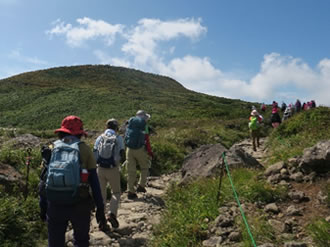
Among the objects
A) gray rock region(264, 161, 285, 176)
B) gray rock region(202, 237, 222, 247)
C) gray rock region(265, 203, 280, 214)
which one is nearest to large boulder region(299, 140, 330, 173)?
gray rock region(264, 161, 285, 176)

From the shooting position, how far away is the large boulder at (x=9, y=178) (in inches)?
249

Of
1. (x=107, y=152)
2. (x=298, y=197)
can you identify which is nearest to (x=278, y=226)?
(x=298, y=197)

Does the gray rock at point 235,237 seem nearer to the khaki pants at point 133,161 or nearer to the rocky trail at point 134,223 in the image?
the rocky trail at point 134,223

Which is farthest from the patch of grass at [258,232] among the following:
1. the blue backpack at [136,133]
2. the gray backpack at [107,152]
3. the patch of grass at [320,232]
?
the blue backpack at [136,133]

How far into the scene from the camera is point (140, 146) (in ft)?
25.0

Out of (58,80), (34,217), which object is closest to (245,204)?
(34,217)

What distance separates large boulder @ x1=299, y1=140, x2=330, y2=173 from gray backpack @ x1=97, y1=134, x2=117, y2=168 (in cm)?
431

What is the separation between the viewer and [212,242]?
4469 millimetres

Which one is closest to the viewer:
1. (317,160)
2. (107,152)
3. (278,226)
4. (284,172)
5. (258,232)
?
(258,232)

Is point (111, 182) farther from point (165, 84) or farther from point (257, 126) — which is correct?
point (165, 84)

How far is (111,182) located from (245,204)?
276 centimetres

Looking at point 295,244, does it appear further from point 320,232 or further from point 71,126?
point 71,126

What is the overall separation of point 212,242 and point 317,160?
10.9ft

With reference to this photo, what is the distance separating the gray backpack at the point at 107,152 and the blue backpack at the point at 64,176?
7.76 feet
